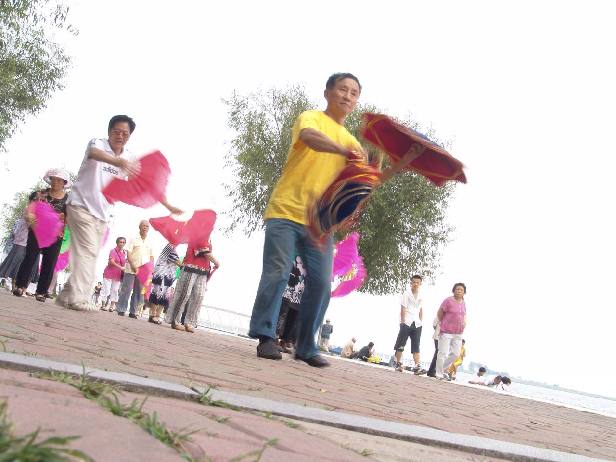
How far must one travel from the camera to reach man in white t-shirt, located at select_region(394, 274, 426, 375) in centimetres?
1703

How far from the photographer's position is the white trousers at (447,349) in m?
15.8

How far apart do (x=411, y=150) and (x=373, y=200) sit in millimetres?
25970

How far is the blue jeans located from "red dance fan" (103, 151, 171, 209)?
81.2 inches

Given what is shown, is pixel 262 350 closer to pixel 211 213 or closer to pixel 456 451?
pixel 456 451

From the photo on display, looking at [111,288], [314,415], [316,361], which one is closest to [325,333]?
[111,288]

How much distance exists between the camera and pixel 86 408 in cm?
214

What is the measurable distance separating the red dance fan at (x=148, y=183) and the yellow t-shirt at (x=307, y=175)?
6.68ft

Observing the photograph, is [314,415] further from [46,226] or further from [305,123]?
[46,226]

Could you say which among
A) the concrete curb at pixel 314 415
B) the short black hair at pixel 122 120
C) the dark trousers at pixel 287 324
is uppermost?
the short black hair at pixel 122 120

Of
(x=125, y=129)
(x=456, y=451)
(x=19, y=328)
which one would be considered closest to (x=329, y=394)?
(x=456, y=451)

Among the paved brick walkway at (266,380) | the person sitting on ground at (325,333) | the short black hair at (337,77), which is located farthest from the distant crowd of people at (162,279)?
the person sitting on ground at (325,333)

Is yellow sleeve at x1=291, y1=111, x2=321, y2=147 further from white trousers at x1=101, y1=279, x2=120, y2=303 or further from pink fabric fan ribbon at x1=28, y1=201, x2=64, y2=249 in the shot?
white trousers at x1=101, y1=279, x2=120, y2=303

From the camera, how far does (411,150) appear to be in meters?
6.19

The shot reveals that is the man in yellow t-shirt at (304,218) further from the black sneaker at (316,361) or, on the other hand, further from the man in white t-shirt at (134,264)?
the man in white t-shirt at (134,264)
